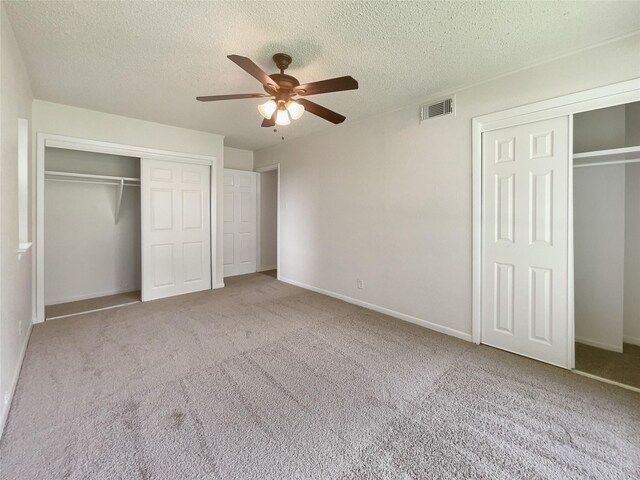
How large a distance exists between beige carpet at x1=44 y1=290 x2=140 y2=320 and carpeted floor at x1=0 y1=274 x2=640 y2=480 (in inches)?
32.5

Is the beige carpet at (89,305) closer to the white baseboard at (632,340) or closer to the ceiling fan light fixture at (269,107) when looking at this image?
the ceiling fan light fixture at (269,107)

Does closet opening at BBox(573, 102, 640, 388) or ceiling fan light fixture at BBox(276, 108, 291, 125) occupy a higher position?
ceiling fan light fixture at BBox(276, 108, 291, 125)

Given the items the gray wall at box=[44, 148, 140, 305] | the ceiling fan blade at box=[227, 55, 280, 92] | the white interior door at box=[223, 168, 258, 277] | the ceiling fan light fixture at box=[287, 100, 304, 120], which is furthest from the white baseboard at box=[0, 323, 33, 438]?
the white interior door at box=[223, 168, 258, 277]

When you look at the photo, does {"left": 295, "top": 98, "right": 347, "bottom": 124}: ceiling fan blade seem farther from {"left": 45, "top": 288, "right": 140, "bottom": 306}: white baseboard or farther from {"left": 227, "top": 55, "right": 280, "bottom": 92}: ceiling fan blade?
{"left": 45, "top": 288, "right": 140, "bottom": 306}: white baseboard

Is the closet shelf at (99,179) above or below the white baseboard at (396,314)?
above

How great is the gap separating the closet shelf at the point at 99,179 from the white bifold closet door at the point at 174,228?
331 mm

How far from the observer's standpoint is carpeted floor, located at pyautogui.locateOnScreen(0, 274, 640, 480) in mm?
1459

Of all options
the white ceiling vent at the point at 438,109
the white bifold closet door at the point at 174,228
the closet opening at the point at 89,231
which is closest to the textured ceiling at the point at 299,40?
the white ceiling vent at the point at 438,109

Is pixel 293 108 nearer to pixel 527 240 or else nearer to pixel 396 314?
pixel 527 240

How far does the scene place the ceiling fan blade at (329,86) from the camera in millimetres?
1925

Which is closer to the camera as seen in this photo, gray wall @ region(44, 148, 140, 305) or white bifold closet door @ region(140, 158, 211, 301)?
gray wall @ region(44, 148, 140, 305)

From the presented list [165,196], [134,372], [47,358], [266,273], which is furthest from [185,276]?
[134,372]

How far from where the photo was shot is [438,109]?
10.0ft

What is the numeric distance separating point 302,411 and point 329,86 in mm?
2205
